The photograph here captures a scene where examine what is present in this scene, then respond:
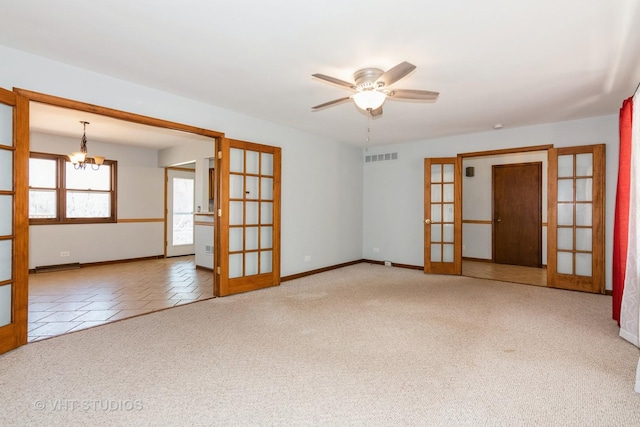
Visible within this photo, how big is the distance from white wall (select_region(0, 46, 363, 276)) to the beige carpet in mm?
1939

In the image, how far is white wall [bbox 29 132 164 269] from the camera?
19.5 ft

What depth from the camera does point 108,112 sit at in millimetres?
3217

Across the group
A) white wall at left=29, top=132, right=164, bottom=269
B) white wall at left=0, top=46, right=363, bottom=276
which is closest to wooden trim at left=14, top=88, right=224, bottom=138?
white wall at left=0, top=46, right=363, bottom=276

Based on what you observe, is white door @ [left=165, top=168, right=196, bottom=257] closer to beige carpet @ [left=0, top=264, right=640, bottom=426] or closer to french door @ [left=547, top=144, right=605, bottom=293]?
beige carpet @ [left=0, top=264, right=640, bottom=426]

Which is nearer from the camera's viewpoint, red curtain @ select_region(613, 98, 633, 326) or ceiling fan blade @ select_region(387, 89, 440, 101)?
ceiling fan blade @ select_region(387, 89, 440, 101)

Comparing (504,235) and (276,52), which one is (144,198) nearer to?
(276,52)

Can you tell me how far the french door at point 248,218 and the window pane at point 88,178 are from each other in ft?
13.5

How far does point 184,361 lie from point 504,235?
665 centimetres

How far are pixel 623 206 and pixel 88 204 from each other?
852 centimetres

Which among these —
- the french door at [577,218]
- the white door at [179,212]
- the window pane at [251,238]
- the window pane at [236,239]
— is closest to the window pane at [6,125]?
the window pane at [236,239]

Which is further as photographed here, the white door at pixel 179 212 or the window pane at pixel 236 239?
the white door at pixel 179 212

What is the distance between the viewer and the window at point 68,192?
5.98 metres

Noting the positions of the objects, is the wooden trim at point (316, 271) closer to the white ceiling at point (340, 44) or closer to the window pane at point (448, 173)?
the window pane at point (448, 173)

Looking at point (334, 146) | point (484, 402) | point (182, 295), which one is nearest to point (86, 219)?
point (182, 295)
